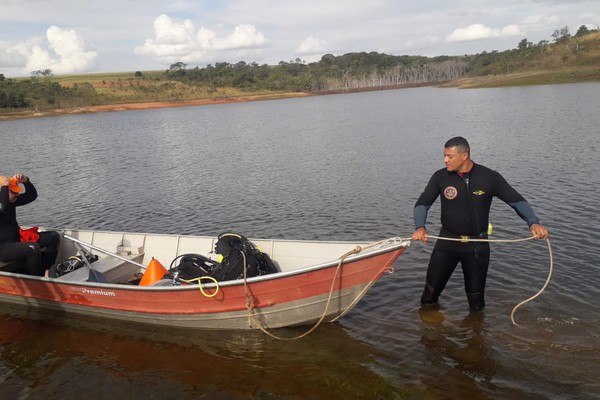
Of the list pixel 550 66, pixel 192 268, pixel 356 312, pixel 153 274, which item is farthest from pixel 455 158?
pixel 550 66

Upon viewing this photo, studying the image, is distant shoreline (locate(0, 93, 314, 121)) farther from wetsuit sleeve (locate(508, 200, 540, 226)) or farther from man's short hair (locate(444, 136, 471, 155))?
wetsuit sleeve (locate(508, 200, 540, 226))

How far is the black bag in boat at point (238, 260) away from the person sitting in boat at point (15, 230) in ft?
11.7

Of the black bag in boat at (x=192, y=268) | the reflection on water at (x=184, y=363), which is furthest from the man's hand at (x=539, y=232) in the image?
the black bag in boat at (x=192, y=268)

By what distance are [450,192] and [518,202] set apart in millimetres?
834

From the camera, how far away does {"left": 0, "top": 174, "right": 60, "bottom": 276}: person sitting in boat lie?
306 inches

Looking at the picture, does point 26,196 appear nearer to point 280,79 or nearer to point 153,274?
point 153,274

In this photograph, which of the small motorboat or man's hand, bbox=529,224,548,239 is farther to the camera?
the small motorboat

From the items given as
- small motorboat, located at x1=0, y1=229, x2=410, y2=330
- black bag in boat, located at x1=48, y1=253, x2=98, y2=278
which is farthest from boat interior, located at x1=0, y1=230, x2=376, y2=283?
black bag in boat, located at x1=48, y1=253, x2=98, y2=278

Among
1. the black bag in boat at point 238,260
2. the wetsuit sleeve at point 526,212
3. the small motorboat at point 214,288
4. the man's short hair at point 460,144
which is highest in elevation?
the man's short hair at point 460,144

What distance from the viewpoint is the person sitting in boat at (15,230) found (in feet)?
25.5

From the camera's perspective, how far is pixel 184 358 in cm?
698

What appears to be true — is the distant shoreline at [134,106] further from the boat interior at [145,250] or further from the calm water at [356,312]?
the boat interior at [145,250]

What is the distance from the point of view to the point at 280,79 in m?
139

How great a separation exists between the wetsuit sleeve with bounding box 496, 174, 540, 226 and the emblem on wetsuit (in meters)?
0.53
